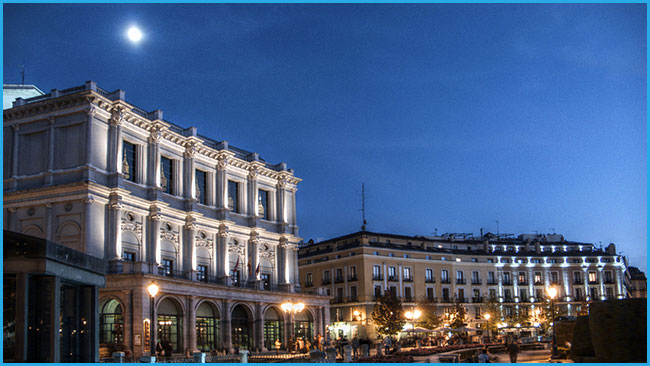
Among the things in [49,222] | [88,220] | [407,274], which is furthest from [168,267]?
[407,274]

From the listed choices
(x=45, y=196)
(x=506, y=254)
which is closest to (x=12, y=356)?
(x=45, y=196)

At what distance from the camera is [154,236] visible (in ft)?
169

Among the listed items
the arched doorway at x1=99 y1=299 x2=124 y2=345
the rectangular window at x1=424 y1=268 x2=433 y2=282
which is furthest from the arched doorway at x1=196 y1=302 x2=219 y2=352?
the rectangular window at x1=424 y1=268 x2=433 y2=282

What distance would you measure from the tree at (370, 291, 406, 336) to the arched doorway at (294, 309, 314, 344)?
6.55 m

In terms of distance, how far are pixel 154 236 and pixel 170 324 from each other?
6.54 meters

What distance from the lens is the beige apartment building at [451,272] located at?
81250 mm

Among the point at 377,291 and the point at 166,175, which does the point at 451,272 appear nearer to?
the point at 377,291

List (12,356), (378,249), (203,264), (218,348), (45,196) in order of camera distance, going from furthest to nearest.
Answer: (378,249) < (203,264) < (218,348) < (45,196) < (12,356)

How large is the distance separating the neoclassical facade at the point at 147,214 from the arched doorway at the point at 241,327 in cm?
8

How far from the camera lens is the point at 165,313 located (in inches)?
1934

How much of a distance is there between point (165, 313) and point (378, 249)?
3704cm

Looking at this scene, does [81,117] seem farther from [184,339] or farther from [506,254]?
[506,254]

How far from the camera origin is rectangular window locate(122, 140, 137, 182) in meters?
50.5

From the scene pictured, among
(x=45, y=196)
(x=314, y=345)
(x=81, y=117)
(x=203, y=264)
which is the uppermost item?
(x=81, y=117)
